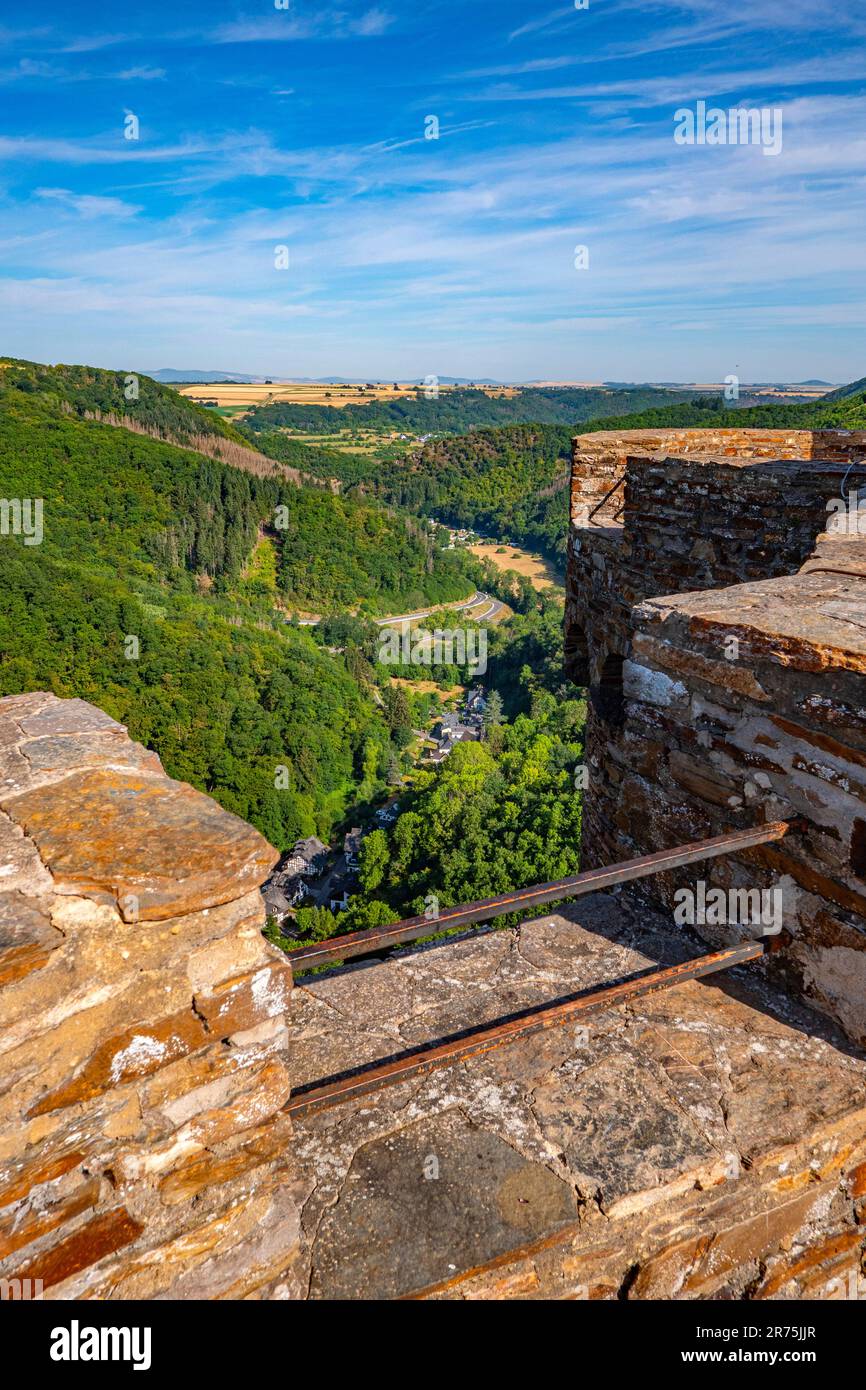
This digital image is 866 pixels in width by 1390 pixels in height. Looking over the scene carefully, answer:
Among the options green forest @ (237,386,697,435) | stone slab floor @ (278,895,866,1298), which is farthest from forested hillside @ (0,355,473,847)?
green forest @ (237,386,697,435)

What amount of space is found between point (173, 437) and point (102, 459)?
1142 centimetres

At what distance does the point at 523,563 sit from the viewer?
3440 inches

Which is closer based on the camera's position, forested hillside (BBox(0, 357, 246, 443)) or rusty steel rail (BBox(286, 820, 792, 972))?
rusty steel rail (BBox(286, 820, 792, 972))

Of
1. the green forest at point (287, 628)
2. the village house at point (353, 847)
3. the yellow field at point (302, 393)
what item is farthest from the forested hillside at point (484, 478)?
the village house at point (353, 847)

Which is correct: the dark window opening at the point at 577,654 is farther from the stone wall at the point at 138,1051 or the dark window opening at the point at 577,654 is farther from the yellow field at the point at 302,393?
the yellow field at the point at 302,393

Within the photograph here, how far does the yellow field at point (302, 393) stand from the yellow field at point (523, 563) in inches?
2318

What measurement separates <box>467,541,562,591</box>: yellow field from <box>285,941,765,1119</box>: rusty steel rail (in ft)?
254

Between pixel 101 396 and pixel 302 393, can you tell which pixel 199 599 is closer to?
pixel 101 396

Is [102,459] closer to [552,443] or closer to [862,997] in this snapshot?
[552,443]

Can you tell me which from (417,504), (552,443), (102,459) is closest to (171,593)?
(102,459)

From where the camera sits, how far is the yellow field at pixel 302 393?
146875mm

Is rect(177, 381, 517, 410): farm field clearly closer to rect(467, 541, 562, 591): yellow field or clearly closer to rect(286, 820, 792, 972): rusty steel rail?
rect(467, 541, 562, 591): yellow field

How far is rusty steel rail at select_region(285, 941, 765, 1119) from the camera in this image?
1.82 metres

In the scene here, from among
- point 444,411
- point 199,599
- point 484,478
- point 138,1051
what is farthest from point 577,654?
point 444,411
